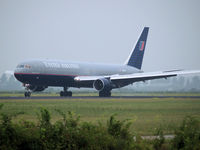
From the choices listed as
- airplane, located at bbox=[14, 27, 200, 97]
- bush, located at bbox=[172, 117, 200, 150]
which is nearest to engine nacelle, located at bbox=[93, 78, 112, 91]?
airplane, located at bbox=[14, 27, 200, 97]

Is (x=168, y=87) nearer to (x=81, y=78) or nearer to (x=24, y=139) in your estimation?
(x=81, y=78)

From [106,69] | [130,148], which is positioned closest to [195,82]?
[106,69]

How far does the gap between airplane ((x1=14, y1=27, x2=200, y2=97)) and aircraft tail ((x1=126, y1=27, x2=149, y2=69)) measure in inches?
231

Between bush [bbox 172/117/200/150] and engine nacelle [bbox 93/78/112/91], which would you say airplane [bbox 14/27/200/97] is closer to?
engine nacelle [bbox 93/78/112/91]

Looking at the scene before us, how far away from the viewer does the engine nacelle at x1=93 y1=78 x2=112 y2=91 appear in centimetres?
5624

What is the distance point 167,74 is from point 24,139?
4333cm

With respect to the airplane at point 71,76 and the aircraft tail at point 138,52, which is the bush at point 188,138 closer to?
the airplane at point 71,76

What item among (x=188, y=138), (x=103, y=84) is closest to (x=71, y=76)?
(x=103, y=84)

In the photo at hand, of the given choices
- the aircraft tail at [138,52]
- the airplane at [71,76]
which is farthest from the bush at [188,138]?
the aircraft tail at [138,52]

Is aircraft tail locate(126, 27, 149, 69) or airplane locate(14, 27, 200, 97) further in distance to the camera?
aircraft tail locate(126, 27, 149, 69)

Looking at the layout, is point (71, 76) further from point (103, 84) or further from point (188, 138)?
point (188, 138)

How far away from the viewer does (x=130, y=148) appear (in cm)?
1551

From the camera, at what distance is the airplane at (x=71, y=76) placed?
53766mm

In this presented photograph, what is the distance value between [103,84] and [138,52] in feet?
56.3
